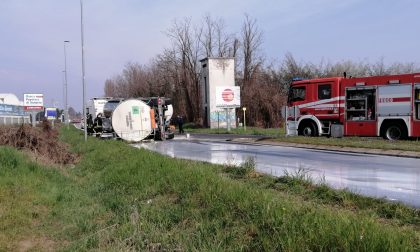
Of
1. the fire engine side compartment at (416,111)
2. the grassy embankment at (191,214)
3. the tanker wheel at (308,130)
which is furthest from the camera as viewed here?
the tanker wheel at (308,130)

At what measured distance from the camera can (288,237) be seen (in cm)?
534

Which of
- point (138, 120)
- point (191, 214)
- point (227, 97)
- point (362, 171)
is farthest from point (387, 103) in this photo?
point (227, 97)

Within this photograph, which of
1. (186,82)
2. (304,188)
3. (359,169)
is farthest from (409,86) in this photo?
(186,82)

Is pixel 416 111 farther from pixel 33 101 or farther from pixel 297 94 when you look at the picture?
pixel 33 101

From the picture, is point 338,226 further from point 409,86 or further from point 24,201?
point 409,86

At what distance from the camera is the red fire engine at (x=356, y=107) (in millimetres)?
23812

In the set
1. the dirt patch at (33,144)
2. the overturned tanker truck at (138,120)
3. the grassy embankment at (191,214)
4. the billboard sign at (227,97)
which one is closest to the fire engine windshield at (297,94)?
the overturned tanker truck at (138,120)

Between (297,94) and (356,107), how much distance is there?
3.98m

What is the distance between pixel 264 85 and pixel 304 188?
56.9 meters

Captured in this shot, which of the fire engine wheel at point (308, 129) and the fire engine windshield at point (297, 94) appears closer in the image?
the fire engine wheel at point (308, 129)

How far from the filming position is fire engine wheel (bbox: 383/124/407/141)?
2411 cm

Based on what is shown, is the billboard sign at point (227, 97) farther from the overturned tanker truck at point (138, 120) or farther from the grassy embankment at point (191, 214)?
the grassy embankment at point (191, 214)

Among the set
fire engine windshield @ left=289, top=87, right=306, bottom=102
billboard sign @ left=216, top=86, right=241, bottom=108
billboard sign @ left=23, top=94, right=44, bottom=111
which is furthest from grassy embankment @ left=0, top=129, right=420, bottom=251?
billboard sign @ left=23, top=94, right=44, bottom=111

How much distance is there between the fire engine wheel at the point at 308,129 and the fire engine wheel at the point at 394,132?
4.32 meters
